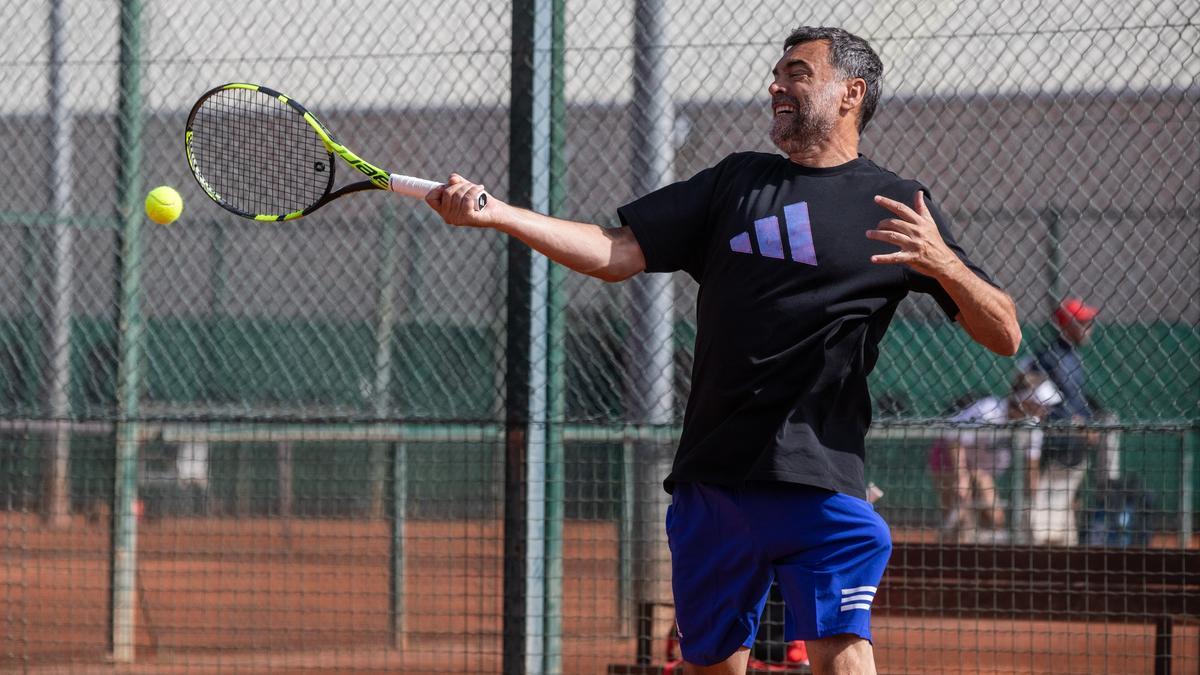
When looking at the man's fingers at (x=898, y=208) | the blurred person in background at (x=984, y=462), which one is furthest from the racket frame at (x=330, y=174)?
the blurred person in background at (x=984, y=462)

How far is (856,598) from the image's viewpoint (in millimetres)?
2805

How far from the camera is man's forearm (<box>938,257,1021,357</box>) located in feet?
8.81

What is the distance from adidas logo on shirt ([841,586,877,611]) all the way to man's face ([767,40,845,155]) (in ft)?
3.09

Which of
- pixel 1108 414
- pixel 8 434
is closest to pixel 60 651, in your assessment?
pixel 8 434

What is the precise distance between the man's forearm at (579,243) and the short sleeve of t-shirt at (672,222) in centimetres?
3

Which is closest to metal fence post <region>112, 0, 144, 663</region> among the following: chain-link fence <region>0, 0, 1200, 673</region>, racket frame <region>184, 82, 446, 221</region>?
chain-link fence <region>0, 0, 1200, 673</region>

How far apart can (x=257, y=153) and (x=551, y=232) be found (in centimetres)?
156

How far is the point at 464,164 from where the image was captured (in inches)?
265

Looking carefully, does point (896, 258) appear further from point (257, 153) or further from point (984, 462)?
point (984, 462)

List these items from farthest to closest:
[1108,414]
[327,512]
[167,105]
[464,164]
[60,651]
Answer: [327,512] → [464,164] → [1108,414] → [60,651] → [167,105]

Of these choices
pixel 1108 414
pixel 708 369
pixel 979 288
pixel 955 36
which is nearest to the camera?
pixel 979 288

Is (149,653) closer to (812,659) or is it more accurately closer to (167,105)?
(167,105)

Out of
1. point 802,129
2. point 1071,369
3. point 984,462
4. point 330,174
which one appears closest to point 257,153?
point 330,174

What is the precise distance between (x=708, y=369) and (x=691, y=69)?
1.85 m
